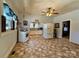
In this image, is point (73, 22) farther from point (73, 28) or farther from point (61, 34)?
point (61, 34)

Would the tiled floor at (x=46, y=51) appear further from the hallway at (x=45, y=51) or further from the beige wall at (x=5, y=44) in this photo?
the beige wall at (x=5, y=44)

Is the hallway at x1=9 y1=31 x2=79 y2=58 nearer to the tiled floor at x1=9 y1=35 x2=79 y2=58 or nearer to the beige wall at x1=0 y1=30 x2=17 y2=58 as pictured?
the tiled floor at x1=9 y1=35 x2=79 y2=58

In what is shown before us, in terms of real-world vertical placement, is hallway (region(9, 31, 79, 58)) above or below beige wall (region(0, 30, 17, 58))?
below

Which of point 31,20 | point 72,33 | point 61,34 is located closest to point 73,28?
point 72,33

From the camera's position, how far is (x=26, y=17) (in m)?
13.0

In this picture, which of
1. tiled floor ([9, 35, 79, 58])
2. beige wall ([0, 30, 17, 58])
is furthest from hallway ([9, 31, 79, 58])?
beige wall ([0, 30, 17, 58])

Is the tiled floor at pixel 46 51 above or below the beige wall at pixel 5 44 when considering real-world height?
below

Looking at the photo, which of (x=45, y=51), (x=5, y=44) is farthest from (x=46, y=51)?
(x=5, y=44)

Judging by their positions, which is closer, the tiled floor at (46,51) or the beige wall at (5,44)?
the beige wall at (5,44)

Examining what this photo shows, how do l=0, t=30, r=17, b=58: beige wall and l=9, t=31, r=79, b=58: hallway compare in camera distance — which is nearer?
l=0, t=30, r=17, b=58: beige wall

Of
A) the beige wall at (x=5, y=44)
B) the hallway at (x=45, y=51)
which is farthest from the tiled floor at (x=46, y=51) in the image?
the beige wall at (x=5, y=44)

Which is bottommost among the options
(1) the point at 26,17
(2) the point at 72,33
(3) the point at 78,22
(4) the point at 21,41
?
(4) the point at 21,41

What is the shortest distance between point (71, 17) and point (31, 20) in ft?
18.9

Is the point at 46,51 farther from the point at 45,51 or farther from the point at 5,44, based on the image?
the point at 5,44
